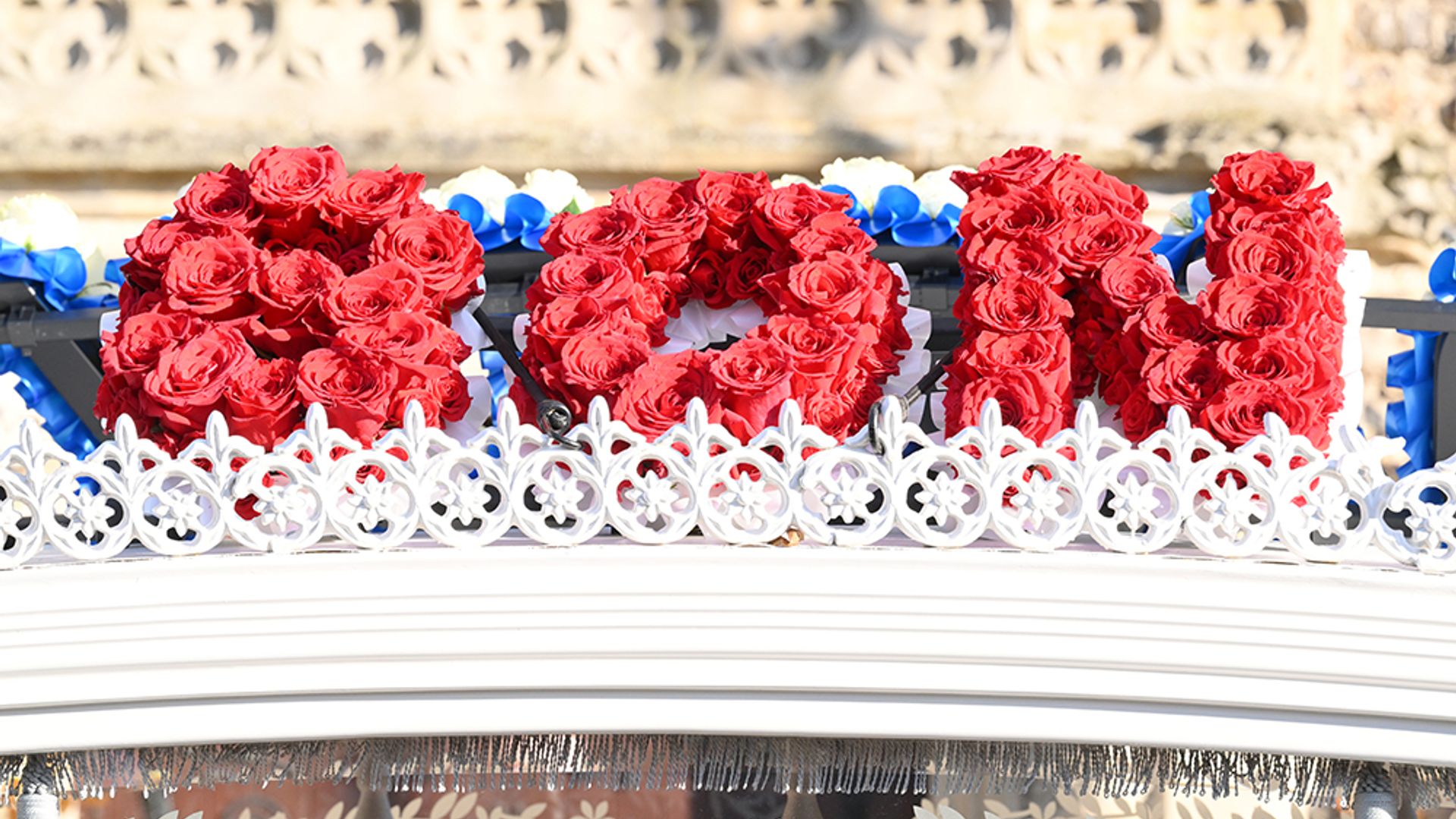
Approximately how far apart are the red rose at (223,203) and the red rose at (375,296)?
156 mm

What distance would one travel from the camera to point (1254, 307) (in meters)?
1.42

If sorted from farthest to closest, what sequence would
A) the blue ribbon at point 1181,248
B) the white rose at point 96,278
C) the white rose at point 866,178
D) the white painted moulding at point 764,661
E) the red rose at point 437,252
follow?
the white rose at point 96,278 → the white rose at point 866,178 → the blue ribbon at point 1181,248 → the red rose at point 437,252 → the white painted moulding at point 764,661

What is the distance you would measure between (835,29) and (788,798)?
10.4ft

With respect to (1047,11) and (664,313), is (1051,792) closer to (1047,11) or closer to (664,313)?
(664,313)

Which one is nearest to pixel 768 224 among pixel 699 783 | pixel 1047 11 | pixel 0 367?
pixel 699 783

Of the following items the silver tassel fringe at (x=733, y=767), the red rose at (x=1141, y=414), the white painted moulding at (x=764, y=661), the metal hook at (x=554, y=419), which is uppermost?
the red rose at (x=1141, y=414)

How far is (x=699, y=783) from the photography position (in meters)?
1.39

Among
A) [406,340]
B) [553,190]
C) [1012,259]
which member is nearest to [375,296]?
[406,340]

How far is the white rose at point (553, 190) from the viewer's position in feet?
5.97

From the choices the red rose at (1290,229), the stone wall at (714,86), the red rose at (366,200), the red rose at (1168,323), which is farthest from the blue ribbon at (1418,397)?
the stone wall at (714,86)

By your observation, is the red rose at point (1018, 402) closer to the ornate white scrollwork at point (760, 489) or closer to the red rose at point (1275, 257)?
the ornate white scrollwork at point (760, 489)

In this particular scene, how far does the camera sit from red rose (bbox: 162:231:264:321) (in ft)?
4.96

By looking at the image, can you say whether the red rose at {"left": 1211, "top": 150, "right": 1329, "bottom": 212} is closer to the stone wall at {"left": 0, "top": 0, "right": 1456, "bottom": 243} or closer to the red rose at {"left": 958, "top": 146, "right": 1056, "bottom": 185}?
the red rose at {"left": 958, "top": 146, "right": 1056, "bottom": 185}

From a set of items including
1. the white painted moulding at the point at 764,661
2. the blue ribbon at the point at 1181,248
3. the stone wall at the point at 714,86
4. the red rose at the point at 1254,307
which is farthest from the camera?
the stone wall at the point at 714,86
